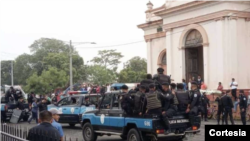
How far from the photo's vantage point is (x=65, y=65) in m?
70.3

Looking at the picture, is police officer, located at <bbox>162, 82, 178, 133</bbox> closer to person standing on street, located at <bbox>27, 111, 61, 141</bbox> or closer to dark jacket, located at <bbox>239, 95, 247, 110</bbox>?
person standing on street, located at <bbox>27, 111, 61, 141</bbox>

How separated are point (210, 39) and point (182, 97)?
16218 mm

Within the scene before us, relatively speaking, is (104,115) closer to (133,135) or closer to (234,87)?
(133,135)

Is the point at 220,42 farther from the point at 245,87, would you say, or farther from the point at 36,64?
the point at 36,64

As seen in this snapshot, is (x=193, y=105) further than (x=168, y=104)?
Yes

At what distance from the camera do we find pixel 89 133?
45.4 feet

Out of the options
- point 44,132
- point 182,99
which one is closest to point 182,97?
point 182,99

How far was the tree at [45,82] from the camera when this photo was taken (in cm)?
5006

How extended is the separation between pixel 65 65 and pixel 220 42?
47.8 meters

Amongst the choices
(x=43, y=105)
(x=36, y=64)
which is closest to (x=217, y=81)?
(x=43, y=105)

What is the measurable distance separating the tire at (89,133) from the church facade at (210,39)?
14.4 meters

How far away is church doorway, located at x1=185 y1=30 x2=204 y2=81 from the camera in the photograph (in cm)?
2898

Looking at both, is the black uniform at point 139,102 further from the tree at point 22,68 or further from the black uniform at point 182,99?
the tree at point 22,68

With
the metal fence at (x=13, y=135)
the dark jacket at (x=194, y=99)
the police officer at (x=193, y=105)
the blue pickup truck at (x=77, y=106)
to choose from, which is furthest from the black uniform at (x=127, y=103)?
the blue pickup truck at (x=77, y=106)
